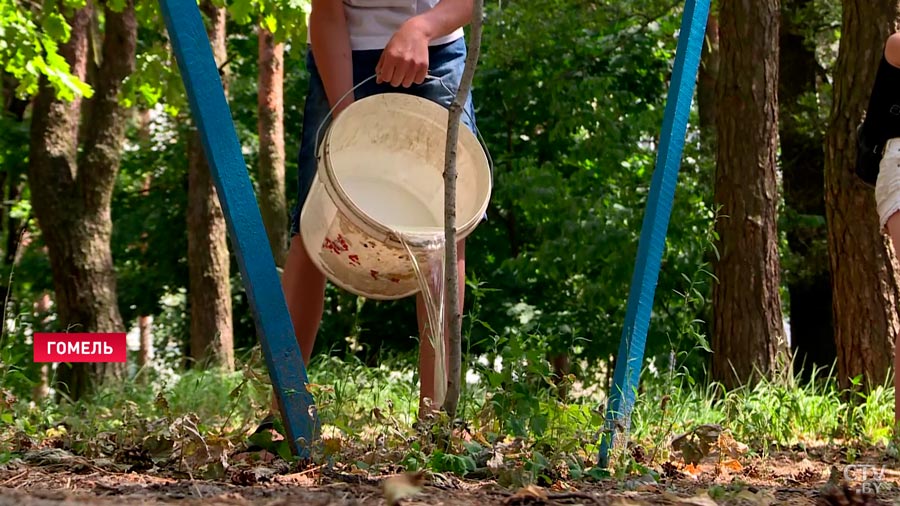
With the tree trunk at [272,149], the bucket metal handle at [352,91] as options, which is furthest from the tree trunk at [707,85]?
the bucket metal handle at [352,91]

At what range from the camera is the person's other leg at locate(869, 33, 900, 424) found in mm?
3088

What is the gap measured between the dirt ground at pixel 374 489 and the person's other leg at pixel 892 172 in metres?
0.75

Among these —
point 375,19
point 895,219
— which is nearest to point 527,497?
point 375,19

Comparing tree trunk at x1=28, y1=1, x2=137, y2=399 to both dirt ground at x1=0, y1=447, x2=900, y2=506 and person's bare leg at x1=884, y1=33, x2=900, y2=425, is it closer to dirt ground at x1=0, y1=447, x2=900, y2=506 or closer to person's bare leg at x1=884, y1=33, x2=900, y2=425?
dirt ground at x1=0, y1=447, x2=900, y2=506

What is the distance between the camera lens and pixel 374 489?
6.67ft

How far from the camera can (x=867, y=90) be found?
487 cm

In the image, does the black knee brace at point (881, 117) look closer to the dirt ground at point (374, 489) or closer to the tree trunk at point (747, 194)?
the dirt ground at point (374, 489)

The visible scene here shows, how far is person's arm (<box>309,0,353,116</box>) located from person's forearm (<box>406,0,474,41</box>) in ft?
0.97

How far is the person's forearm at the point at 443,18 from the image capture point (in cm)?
258

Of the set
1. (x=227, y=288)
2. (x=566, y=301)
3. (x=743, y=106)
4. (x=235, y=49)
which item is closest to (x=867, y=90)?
(x=743, y=106)

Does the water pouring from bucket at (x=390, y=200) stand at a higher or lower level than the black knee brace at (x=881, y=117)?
lower

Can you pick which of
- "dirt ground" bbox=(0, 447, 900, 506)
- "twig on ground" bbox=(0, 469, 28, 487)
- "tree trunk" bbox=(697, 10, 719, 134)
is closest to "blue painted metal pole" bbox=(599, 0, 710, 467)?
"dirt ground" bbox=(0, 447, 900, 506)

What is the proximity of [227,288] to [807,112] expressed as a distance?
5551 millimetres

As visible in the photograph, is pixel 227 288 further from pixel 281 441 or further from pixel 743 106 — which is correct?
pixel 281 441
